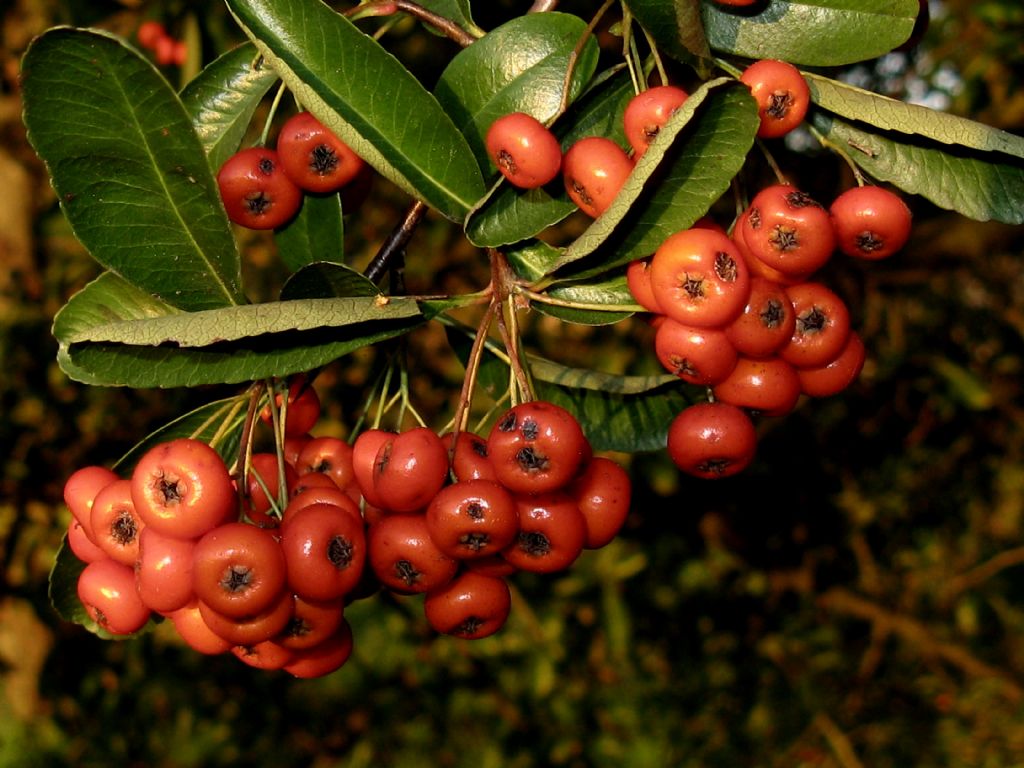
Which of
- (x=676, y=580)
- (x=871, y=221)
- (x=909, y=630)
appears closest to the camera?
(x=871, y=221)

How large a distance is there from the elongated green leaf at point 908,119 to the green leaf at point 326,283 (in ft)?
2.15

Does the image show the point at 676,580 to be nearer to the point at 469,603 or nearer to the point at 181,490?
the point at 469,603

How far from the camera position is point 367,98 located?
4.28 ft

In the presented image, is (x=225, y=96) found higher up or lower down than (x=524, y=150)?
lower down

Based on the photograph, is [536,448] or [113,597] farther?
[113,597]

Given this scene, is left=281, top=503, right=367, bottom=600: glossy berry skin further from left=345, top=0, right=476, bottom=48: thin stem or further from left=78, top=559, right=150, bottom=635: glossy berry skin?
left=345, top=0, right=476, bottom=48: thin stem

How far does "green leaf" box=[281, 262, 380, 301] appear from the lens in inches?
49.4

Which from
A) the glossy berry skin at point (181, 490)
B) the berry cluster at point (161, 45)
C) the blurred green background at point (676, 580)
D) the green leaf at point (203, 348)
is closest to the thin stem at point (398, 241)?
the green leaf at point (203, 348)

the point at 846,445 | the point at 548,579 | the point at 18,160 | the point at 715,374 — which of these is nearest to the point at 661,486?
the point at 548,579

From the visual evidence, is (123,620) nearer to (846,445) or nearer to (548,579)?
(548,579)

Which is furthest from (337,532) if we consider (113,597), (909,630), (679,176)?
(909,630)

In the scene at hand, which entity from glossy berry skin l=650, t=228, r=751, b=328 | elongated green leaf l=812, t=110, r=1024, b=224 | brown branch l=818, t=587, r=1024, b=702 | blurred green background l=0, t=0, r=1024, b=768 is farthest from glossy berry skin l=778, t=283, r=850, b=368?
brown branch l=818, t=587, r=1024, b=702

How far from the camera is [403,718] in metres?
3.84

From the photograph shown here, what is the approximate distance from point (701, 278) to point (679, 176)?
128 millimetres
